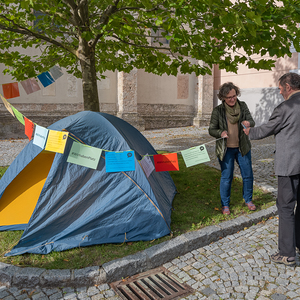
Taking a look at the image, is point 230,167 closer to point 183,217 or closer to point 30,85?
point 183,217

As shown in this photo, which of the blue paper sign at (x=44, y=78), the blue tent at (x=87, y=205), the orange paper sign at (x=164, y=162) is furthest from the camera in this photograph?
the blue paper sign at (x=44, y=78)

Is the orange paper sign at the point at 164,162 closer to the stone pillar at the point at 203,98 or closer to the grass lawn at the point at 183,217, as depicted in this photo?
the grass lawn at the point at 183,217

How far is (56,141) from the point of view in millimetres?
3672

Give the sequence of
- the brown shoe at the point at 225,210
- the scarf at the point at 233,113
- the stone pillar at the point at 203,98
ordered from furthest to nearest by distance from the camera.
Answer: the stone pillar at the point at 203,98
the brown shoe at the point at 225,210
the scarf at the point at 233,113

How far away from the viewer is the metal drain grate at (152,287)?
293cm

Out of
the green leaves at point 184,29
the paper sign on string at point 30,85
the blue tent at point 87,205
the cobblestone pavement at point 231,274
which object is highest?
the green leaves at point 184,29

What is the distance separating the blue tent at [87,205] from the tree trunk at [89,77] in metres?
2.01

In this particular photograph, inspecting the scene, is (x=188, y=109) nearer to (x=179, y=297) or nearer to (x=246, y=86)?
(x=246, y=86)

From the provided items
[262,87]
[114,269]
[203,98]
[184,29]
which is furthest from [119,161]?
[203,98]

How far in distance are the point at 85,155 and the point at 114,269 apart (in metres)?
1.34

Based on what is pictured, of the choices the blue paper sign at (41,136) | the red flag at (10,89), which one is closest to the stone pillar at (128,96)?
the red flag at (10,89)

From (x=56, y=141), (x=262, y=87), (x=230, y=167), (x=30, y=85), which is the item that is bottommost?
(x=230, y=167)

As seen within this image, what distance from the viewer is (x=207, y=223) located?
13.6 feet

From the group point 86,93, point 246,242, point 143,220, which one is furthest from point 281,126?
point 86,93
